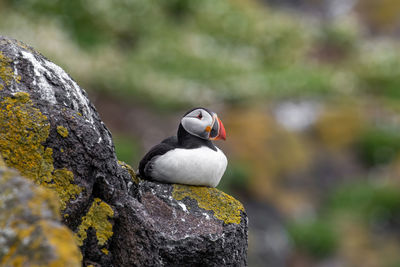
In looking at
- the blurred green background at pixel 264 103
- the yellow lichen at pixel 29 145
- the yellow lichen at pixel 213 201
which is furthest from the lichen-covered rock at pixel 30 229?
the blurred green background at pixel 264 103

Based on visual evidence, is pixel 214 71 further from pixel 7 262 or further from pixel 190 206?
pixel 7 262

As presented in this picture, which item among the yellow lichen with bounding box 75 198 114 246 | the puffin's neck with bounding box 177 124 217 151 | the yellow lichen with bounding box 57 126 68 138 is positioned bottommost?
the yellow lichen with bounding box 75 198 114 246

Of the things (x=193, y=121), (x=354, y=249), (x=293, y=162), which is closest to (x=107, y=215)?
(x=193, y=121)

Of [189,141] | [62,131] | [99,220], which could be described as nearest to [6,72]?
[62,131]

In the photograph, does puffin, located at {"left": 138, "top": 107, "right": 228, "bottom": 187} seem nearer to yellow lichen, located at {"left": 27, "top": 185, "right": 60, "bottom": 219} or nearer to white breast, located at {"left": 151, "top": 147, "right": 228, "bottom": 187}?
white breast, located at {"left": 151, "top": 147, "right": 228, "bottom": 187}

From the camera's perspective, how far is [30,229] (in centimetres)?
183

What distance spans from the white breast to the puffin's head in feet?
0.42

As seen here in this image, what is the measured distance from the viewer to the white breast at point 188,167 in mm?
3531

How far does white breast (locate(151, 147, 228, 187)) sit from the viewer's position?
11.6ft

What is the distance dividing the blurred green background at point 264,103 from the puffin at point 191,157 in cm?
460

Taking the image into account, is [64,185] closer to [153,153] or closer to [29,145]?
[29,145]

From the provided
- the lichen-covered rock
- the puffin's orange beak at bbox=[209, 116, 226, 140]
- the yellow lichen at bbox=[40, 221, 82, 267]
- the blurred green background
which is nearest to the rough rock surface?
the puffin's orange beak at bbox=[209, 116, 226, 140]

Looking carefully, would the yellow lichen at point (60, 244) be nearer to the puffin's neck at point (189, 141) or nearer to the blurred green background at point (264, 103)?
the puffin's neck at point (189, 141)

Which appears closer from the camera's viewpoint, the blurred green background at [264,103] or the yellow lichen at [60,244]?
the yellow lichen at [60,244]
